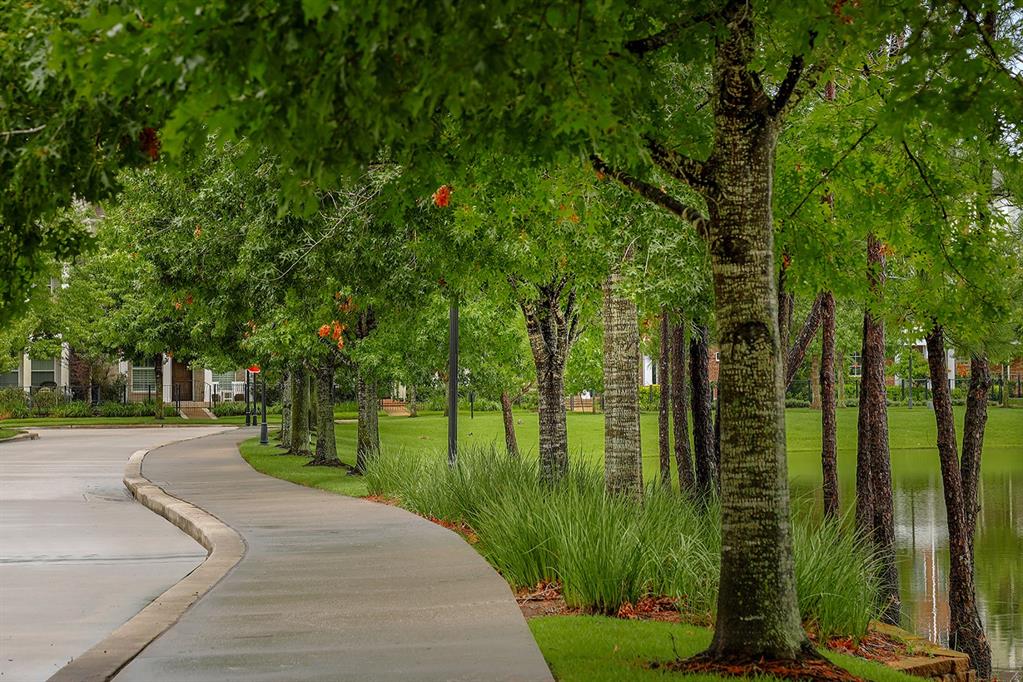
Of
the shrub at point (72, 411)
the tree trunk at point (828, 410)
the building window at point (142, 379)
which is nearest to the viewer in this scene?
the tree trunk at point (828, 410)

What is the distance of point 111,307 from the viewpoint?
216 feet

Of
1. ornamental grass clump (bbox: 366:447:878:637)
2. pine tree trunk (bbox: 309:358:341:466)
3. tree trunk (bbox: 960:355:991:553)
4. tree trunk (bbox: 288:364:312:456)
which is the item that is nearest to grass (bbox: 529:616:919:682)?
ornamental grass clump (bbox: 366:447:878:637)

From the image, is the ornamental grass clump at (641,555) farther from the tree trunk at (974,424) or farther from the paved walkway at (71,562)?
the tree trunk at (974,424)

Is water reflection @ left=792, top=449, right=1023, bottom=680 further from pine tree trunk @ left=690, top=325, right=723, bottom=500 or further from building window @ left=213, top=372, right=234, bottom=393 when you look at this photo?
building window @ left=213, top=372, right=234, bottom=393

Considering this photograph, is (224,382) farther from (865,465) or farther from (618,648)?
(618,648)

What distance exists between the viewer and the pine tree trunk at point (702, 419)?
66.9 feet

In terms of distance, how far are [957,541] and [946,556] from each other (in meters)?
7.14

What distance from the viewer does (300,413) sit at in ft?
117

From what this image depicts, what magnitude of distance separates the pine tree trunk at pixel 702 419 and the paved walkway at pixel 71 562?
8099 mm

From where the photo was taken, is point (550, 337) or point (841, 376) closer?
point (550, 337)

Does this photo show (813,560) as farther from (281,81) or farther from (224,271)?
(224,271)

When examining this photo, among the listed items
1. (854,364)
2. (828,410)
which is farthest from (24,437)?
(854,364)

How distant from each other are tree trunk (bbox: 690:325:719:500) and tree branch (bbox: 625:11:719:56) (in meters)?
11.7

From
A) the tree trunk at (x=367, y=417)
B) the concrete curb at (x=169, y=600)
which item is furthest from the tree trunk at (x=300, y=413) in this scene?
the concrete curb at (x=169, y=600)
